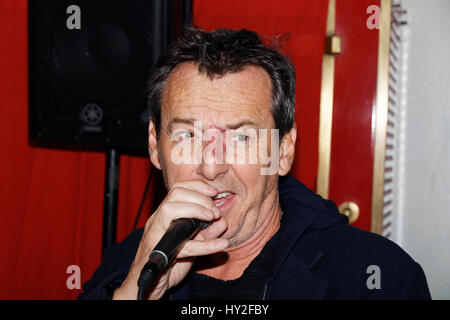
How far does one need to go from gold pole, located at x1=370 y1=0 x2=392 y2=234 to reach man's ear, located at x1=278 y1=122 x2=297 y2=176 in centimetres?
76

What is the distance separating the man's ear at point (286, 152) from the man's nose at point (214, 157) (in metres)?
0.24

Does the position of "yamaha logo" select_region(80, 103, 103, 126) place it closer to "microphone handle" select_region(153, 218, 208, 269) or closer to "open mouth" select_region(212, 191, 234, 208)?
"open mouth" select_region(212, 191, 234, 208)

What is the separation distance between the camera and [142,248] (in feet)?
3.36

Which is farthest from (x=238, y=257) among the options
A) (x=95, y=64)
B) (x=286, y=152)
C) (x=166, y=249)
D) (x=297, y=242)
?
(x=95, y=64)

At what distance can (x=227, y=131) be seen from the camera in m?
1.17

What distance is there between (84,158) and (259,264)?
1.23 metres

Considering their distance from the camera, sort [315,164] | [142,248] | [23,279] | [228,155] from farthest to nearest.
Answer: [23,279]
[315,164]
[228,155]
[142,248]

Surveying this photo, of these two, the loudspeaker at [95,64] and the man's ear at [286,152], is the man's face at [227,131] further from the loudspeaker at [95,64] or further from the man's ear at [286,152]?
the loudspeaker at [95,64]

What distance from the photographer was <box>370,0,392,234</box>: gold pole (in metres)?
1.93

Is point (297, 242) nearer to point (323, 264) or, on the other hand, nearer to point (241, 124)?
point (323, 264)

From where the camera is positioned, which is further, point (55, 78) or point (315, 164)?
point (315, 164)

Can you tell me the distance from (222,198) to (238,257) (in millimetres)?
245
